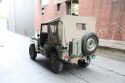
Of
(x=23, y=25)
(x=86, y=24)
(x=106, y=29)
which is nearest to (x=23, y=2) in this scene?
(x=23, y=25)

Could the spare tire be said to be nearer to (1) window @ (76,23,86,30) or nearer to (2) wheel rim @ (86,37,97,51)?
(2) wheel rim @ (86,37,97,51)

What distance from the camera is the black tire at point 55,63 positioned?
696 centimetres

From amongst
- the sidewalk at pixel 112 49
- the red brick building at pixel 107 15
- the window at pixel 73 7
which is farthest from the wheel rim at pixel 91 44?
the window at pixel 73 7

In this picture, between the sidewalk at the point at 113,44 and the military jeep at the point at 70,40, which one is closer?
the military jeep at the point at 70,40

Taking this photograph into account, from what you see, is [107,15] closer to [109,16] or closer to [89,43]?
[109,16]

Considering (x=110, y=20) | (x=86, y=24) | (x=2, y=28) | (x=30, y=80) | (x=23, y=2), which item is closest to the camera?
(x=30, y=80)

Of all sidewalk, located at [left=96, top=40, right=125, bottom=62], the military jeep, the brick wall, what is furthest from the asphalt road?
the brick wall

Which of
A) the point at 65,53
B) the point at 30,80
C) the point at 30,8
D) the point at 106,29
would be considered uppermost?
the point at 30,8

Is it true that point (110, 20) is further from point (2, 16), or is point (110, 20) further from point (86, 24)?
point (2, 16)

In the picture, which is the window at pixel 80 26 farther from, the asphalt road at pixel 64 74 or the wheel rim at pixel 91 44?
the asphalt road at pixel 64 74

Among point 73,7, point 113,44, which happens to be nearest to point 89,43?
point 113,44

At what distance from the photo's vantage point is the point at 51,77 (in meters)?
6.53

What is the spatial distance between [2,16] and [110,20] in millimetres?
41010

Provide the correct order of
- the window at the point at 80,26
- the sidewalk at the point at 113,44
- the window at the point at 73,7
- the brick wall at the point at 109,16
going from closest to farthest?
the window at the point at 80,26 < the sidewalk at the point at 113,44 < the brick wall at the point at 109,16 < the window at the point at 73,7
